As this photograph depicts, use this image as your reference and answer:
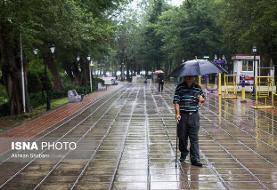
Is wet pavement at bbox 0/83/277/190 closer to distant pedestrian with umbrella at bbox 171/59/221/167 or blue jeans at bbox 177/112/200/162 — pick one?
blue jeans at bbox 177/112/200/162

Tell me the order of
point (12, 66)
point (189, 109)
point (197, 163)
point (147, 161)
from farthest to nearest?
point (12, 66)
point (147, 161)
point (189, 109)
point (197, 163)

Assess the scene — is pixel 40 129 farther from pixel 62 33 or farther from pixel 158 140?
pixel 62 33

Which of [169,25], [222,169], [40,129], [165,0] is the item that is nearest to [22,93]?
[40,129]

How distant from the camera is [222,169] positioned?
28.9ft

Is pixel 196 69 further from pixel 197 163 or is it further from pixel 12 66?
pixel 12 66

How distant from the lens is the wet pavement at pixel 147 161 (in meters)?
7.85

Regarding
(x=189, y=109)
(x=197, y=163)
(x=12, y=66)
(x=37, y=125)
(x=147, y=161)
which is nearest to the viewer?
(x=197, y=163)

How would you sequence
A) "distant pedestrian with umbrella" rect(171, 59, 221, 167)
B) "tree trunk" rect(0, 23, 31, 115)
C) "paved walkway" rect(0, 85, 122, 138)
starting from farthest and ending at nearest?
1. "tree trunk" rect(0, 23, 31, 115)
2. "paved walkway" rect(0, 85, 122, 138)
3. "distant pedestrian with umbrella" rect(171, 59, 221, 167)

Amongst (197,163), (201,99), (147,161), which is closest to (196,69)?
(201,99)

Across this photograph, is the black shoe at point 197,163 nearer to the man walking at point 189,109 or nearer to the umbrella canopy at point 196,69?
the man walking at point 189,109

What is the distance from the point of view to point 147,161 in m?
9.57

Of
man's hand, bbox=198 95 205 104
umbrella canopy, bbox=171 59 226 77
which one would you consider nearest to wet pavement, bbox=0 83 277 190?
man's hand, bbox=198 95 205 104

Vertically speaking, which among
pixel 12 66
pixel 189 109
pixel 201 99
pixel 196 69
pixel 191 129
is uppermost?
pixel 12 66

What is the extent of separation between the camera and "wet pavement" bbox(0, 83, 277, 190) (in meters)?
7.85
